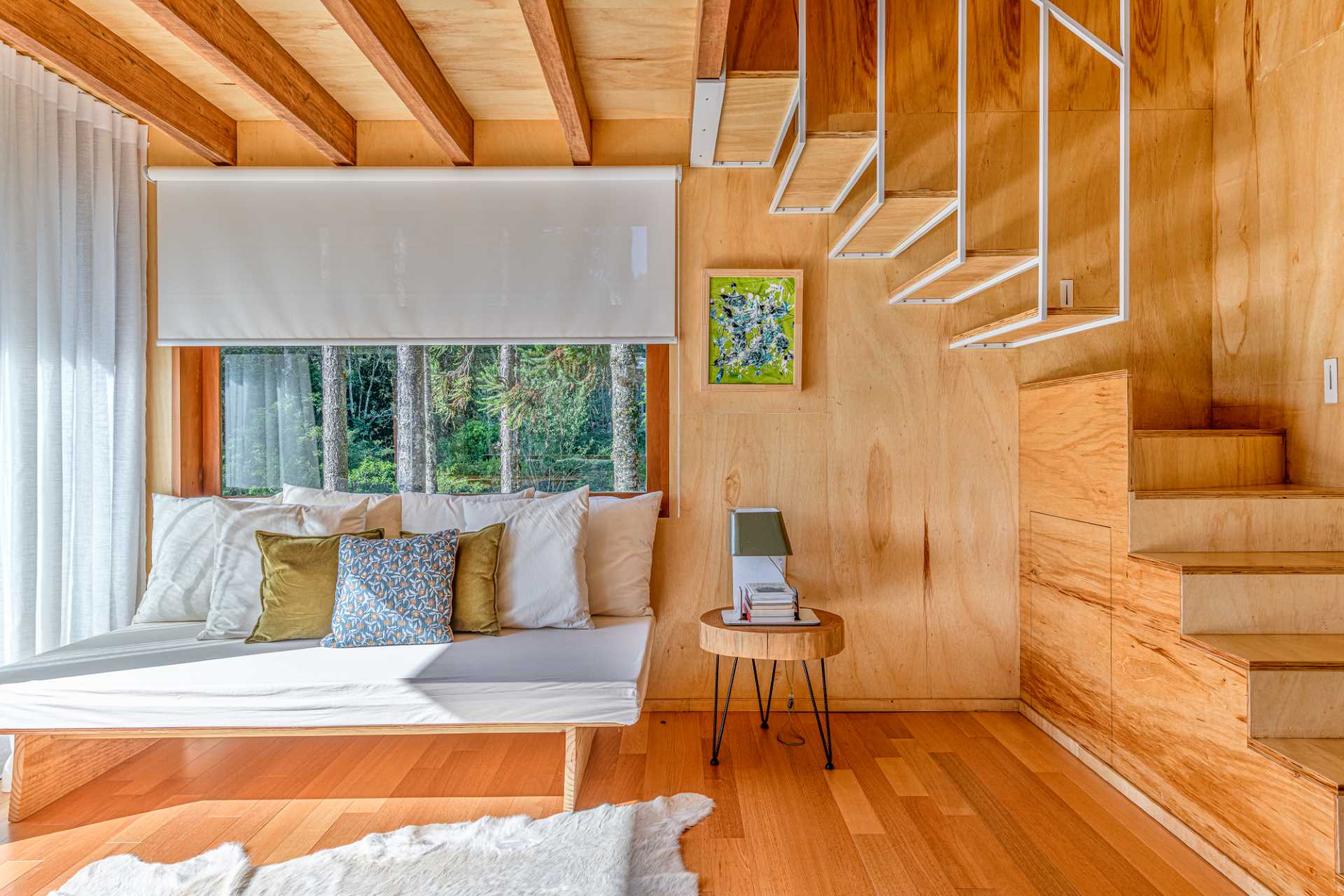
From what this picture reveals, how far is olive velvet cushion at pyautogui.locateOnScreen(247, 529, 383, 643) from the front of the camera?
2.68 metres

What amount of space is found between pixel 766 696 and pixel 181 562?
96.1 inches

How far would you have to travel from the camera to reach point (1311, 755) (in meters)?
1.80

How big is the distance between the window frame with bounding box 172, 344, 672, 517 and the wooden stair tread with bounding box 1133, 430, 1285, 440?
177 centimetres

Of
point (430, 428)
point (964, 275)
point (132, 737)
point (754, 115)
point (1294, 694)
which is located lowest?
point (132, 737)

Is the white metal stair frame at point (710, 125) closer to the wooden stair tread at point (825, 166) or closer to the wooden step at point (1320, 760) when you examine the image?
the wooden stair tread at point (825, 166)

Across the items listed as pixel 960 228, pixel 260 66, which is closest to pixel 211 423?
pixel 260 66

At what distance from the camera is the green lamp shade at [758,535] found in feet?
9.41

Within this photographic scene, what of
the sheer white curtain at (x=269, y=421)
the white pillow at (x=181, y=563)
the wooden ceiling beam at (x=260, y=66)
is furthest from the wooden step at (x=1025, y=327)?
the white pillow at (x=181, y=563)

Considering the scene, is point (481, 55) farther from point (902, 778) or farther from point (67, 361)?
point (902, 778)

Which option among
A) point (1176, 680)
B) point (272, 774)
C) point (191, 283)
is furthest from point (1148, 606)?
point (191, 283)

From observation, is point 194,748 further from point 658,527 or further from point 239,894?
point 658,527

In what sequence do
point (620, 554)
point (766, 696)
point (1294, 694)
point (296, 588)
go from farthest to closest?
point (766, 696)
point (620, 554)
point (296, 588)
point (1294, 694)

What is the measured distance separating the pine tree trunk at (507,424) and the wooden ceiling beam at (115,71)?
4.73 ft

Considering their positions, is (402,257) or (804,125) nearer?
(804,125)
